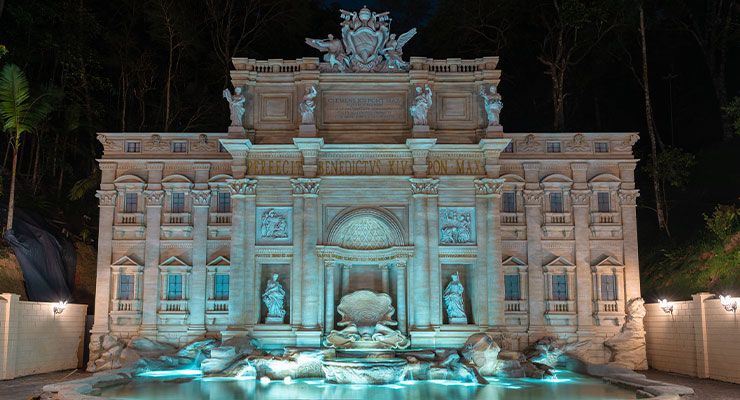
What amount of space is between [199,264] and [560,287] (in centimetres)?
1729

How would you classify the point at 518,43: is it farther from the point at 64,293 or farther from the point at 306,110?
the point at 64,293

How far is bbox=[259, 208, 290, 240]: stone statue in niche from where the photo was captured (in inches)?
1211

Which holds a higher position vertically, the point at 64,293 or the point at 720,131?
the point at 720,131

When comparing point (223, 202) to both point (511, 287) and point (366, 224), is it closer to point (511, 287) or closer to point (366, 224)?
point (366, 224)

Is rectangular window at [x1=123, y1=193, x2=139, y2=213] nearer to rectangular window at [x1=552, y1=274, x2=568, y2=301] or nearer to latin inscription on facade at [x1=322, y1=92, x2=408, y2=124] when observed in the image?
latin inscription on facade at [x1=322, y1=92, x2=408, y2=124]

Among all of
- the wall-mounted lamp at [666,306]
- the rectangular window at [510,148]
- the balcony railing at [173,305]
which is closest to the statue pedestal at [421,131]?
the rectangular window at [510,148]

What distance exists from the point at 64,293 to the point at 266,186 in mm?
11629

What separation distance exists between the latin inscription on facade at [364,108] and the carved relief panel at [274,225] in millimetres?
4846

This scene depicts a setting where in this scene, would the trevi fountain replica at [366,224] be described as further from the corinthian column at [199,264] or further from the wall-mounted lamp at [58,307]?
the wall-mounted lamp at [58,307]

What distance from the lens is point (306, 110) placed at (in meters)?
30.6

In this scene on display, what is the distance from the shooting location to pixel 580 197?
3222 cm

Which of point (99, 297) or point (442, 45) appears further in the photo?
point (442, 45)

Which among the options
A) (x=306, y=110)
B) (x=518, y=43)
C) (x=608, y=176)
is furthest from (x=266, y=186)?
(x=518, y=43)

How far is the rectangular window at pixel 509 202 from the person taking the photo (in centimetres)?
3241
